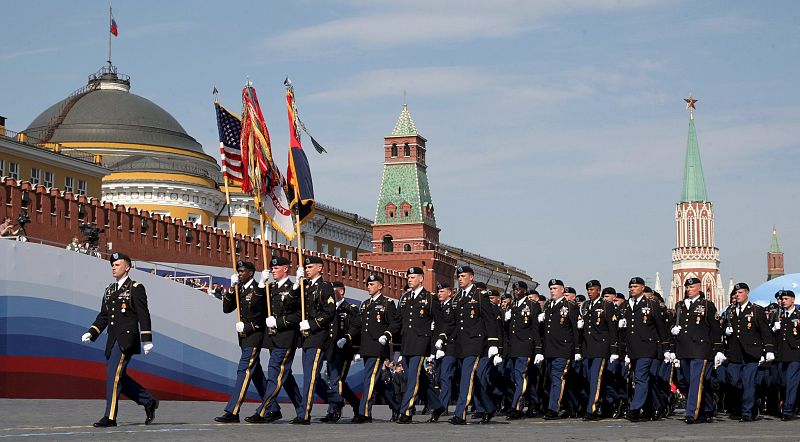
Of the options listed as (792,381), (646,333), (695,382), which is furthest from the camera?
(792,381)

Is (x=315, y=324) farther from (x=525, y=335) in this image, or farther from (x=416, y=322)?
(x=525, y=335)

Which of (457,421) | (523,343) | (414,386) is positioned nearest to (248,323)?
(414,386)

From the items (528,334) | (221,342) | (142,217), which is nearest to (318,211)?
(142,217)

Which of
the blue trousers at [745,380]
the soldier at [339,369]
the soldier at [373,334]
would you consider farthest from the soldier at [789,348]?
the soldier at [339,369]

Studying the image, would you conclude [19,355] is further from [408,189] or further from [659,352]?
[408,189]

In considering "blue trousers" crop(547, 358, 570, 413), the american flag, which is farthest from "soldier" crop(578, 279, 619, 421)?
the american flag

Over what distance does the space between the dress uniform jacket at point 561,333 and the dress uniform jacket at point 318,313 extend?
3.74 meters

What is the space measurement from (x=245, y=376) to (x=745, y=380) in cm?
718

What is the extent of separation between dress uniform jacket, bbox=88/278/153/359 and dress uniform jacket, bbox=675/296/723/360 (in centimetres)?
684

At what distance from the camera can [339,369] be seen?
1686 centimetres

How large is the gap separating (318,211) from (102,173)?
101 ft

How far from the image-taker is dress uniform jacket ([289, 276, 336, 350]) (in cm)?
1598

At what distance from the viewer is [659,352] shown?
18031 millimetres

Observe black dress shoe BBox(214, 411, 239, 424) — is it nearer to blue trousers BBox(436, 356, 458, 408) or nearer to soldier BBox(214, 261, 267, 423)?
soldier BBox(214, 261, 267, 423)
